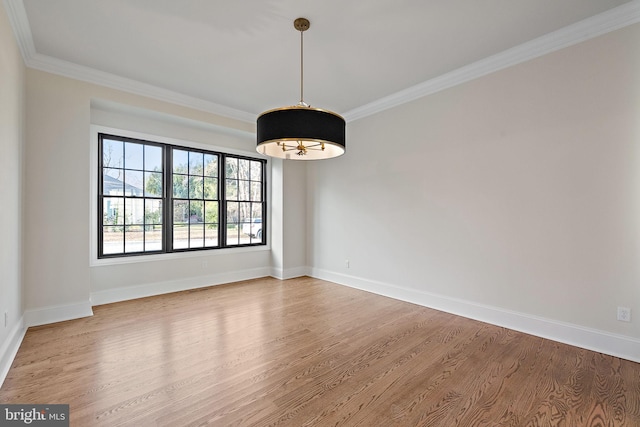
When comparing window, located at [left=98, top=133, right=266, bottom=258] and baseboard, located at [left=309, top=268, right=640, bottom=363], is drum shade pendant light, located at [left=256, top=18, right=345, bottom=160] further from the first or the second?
window, located at [left=98, top=133, right=266, bottom=258]

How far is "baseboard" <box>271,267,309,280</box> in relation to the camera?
18.7 feet

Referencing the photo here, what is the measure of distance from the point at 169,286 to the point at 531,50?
18.5ft

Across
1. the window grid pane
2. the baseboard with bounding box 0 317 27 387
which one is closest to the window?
the window grid pane

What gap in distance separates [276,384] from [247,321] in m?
1.39

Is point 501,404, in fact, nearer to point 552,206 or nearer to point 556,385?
point 556,385

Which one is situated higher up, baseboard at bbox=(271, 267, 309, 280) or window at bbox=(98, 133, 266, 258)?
window at bbox=(98, 133, 266, 258)

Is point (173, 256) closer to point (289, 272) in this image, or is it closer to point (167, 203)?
point (167, 203)

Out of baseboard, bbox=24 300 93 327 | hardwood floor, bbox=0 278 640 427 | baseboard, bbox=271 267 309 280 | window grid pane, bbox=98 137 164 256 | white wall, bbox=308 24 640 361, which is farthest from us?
baseboard, bbox=271 267 309 280

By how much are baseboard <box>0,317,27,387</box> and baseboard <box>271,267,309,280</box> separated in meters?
3.49

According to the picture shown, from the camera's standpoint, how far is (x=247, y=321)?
3.51m

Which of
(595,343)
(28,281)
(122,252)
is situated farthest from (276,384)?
(122,252)

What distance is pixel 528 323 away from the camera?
3.18 meters

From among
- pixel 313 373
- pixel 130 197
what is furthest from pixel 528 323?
pixel 130 197

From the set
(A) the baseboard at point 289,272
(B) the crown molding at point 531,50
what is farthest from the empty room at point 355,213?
(A) the baseboard at point 289,272
